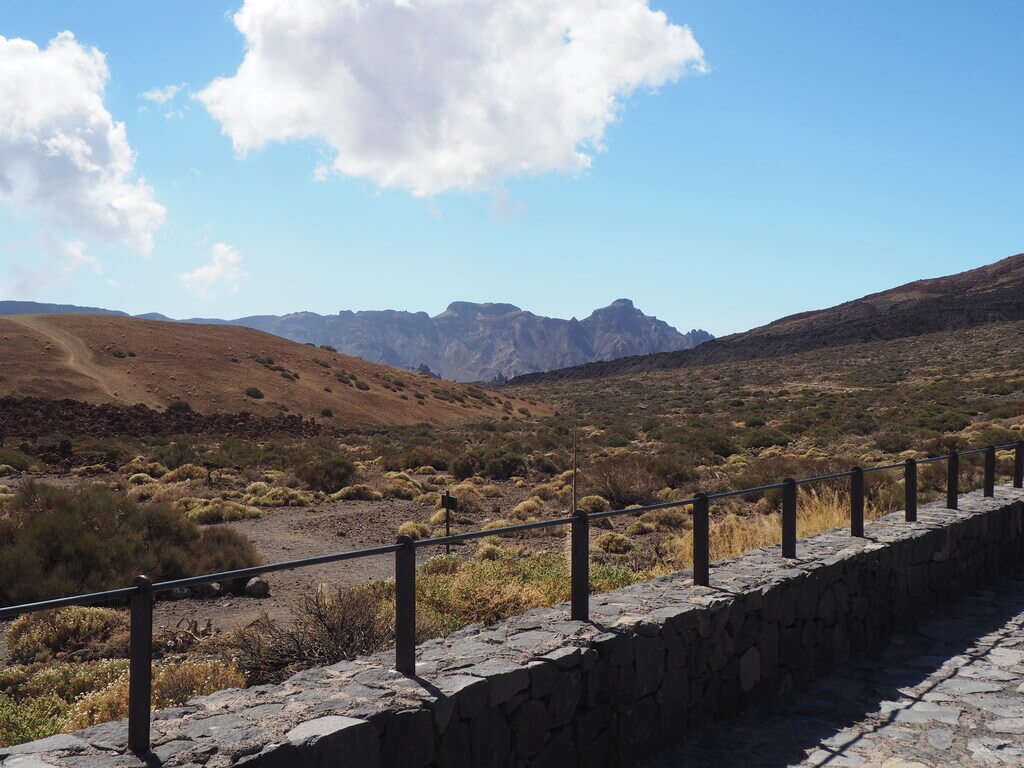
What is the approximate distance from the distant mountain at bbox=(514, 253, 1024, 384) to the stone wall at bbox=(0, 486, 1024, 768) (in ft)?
281

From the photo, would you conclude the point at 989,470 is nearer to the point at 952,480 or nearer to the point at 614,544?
the point at 952,480


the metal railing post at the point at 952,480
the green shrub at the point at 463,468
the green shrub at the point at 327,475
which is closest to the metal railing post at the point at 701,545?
the metal railing post at the point at 952,480

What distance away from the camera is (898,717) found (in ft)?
20.2

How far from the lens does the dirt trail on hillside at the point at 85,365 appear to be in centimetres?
4388

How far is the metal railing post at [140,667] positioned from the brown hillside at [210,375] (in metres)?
42.7

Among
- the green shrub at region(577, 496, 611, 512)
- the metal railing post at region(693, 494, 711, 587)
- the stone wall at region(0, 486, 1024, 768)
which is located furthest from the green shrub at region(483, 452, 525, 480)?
the metal railing post at region(693, 494, 711, 587)

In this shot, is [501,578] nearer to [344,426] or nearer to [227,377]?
[344,426]

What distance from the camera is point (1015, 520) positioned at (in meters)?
11.6

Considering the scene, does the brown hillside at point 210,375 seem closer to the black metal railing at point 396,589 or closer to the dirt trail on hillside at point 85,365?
the dirt trail on hillside at point 85,365

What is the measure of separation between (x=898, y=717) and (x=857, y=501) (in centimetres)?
292

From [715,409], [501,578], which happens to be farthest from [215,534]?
[715,409]

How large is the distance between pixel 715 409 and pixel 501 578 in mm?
39723

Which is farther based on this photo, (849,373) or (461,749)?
(849,373)

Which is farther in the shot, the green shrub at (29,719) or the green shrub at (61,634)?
the green shrub at (61,634)
